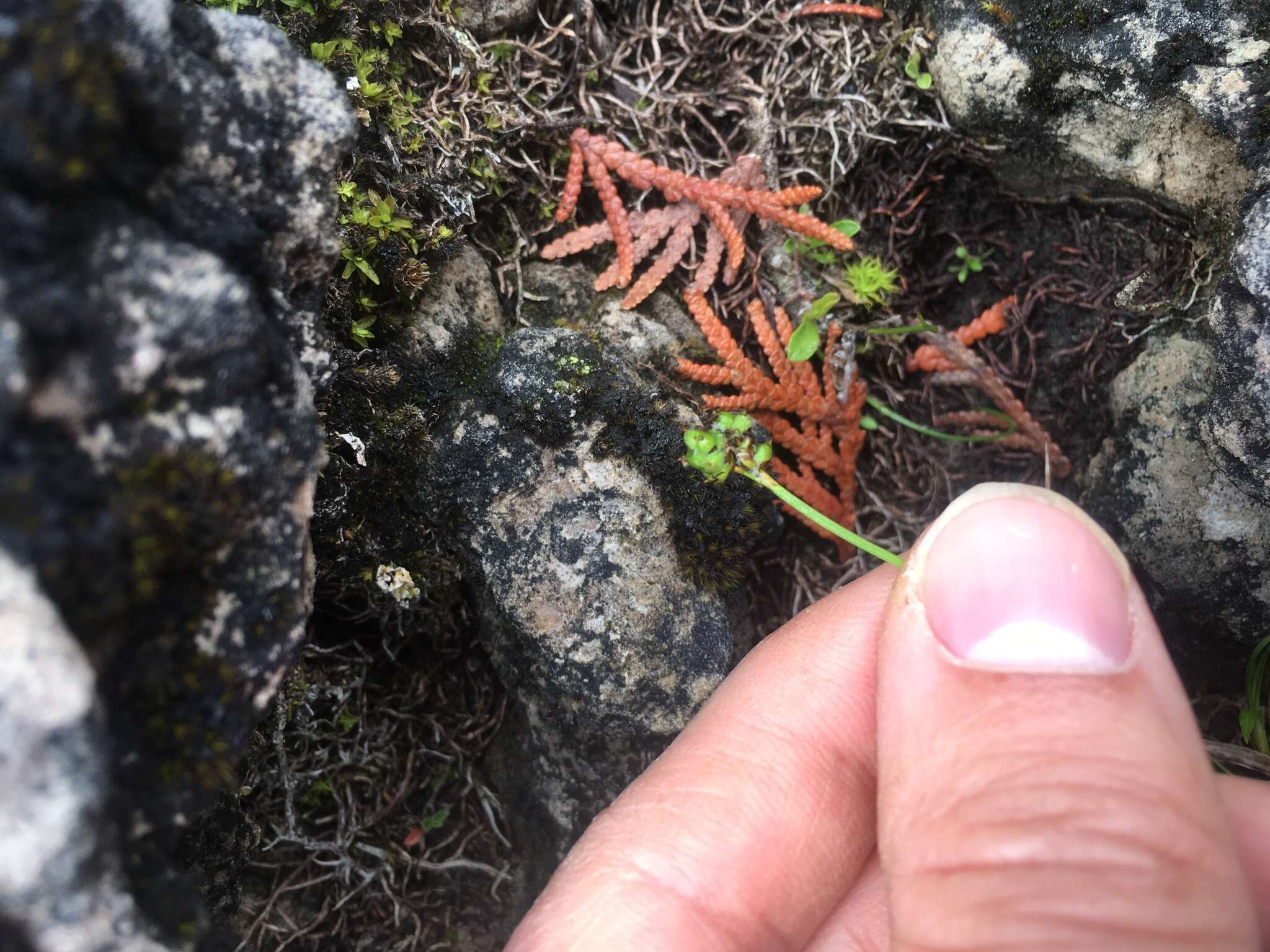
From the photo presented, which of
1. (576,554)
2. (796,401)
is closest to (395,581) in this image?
(576,554)

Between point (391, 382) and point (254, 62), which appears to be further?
point (391, 382)

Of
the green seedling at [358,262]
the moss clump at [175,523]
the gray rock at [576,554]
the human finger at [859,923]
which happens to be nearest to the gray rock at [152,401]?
the moss clump at [175,523]

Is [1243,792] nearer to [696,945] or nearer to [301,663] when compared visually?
[696,945]

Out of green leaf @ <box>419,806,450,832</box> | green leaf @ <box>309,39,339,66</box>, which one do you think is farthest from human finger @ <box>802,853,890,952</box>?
green leaf @ <box>309,39,339,66</box>

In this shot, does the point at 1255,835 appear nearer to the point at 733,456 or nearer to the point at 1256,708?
the point at 1256,708

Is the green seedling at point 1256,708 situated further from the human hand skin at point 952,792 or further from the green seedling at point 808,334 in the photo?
the green seedling at point 808,334

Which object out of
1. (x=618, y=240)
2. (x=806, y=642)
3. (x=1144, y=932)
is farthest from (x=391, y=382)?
(x=1144, y=932)

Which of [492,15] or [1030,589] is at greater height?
[492,15]

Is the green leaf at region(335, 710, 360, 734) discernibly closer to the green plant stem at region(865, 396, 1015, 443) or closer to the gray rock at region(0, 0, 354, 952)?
the gray rock at region(0, 0, 354, 952)
